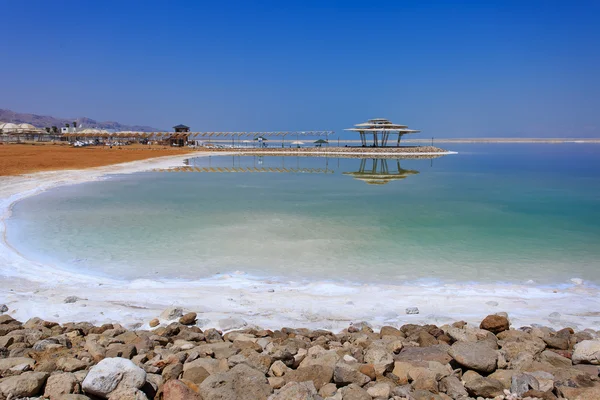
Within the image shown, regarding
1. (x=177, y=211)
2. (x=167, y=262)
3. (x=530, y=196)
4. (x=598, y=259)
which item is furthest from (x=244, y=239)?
(x=530, y=196)

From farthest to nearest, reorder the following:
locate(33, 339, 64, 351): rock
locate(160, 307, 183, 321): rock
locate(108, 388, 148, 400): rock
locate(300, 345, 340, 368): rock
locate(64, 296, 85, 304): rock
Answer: locate(64, 296, 85, 304): rock → locate(160, 307, 183, 321): rock → locate(33, 339, 64, 351): rock → locate(300, 345, 340, 368): rock → locate(108, 388, 148, 400): rock

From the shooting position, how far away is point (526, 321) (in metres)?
5.05

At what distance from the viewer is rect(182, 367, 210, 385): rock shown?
350 cm

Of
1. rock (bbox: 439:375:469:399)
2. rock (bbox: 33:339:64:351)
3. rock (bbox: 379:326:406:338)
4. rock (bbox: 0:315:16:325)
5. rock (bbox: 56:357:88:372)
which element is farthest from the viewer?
rock (bbox: 0:315:16:325)

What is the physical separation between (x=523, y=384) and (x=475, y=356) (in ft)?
1.40

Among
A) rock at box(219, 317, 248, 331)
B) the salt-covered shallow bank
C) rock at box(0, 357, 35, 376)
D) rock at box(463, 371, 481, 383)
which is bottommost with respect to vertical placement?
the salt-covered shallow bank

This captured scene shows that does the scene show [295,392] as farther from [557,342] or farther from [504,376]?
[557,342]

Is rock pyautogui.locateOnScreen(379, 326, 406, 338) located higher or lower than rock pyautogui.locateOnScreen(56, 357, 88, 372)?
lower

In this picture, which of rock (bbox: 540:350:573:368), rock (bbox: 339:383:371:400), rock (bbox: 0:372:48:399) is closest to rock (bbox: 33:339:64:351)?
rock (bbox: 0:372:48:399)

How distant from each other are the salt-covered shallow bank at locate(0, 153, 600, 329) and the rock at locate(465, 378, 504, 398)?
1.61 m

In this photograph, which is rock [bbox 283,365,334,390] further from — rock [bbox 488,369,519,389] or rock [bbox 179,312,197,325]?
rock [bbox 179,312,197,325]

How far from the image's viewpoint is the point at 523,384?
3332 millimetres

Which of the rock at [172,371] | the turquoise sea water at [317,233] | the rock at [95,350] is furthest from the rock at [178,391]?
the turquoise sea water at [317,233]

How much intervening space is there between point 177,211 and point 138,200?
8.08ft
